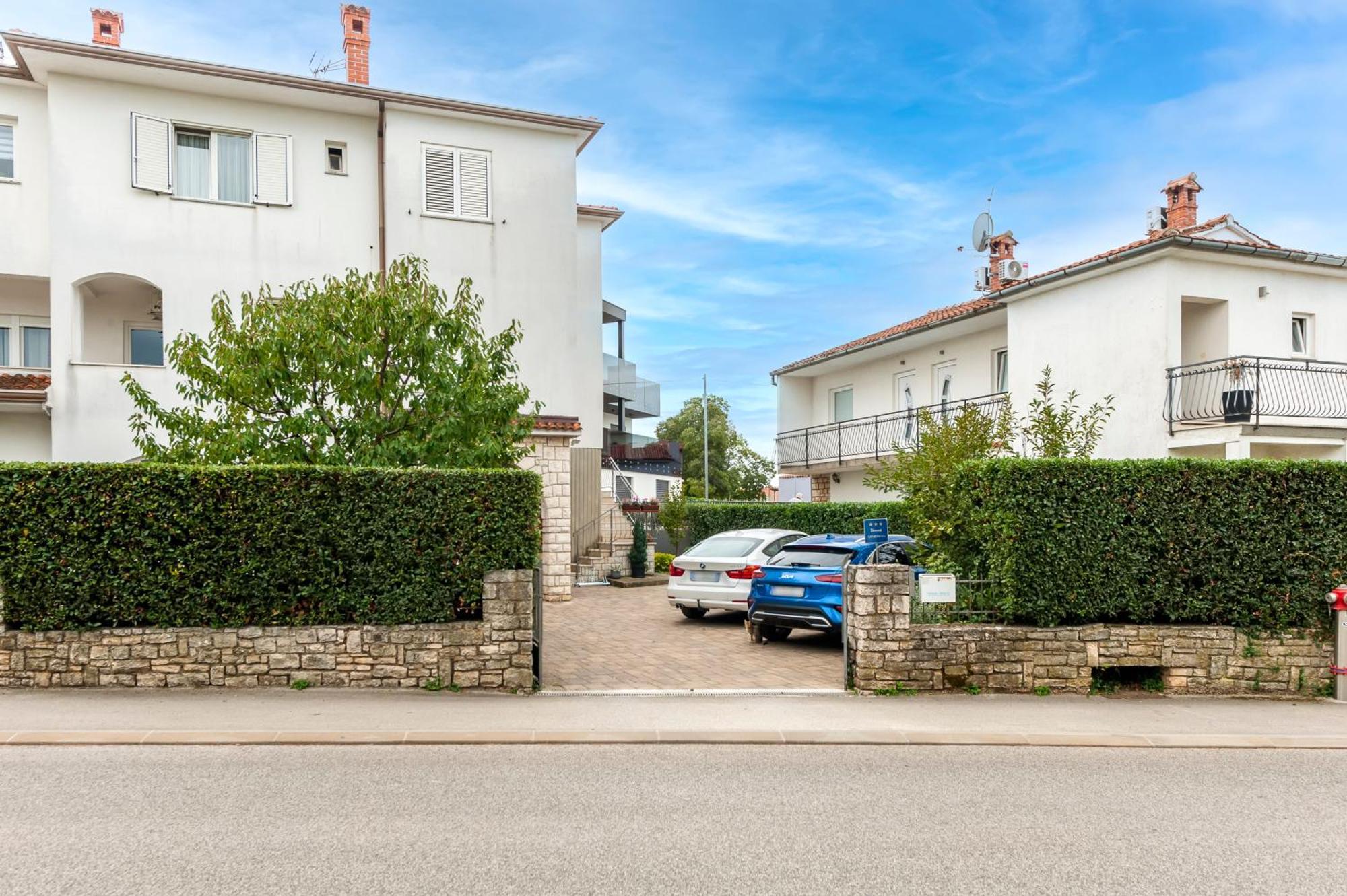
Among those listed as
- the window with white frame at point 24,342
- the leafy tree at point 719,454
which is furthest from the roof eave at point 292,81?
the leafy tree at point 719,454

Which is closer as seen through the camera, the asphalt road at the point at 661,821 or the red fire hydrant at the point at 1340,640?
the asphalt road at the point at 661,821

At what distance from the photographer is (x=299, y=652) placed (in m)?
9.41

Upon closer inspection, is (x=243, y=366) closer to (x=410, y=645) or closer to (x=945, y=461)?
→ (x=410, y=645)

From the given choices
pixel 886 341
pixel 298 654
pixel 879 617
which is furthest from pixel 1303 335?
pixel 298 654

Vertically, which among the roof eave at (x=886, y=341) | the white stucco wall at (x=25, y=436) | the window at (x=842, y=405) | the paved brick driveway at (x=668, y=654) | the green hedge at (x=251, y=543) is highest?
the roof eave at (x=886, y=341)

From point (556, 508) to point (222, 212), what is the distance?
8.58 m

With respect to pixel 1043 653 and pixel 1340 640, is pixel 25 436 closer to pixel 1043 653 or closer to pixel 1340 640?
pixel 1043 653

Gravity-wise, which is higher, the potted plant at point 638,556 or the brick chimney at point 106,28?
the brick chimney at point 106,28

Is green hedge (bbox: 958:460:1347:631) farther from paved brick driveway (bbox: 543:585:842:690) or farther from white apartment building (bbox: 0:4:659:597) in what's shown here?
white apartment building (bbox: 0:4:659:597)

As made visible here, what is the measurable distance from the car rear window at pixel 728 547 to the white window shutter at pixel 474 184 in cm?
851

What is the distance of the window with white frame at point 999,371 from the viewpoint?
75.2 ft

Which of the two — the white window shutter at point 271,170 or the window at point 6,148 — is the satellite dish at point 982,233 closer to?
the white window shutter at point 271,170

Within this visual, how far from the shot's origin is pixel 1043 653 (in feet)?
33.2

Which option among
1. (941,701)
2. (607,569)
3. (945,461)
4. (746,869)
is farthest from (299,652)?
(607,569)
